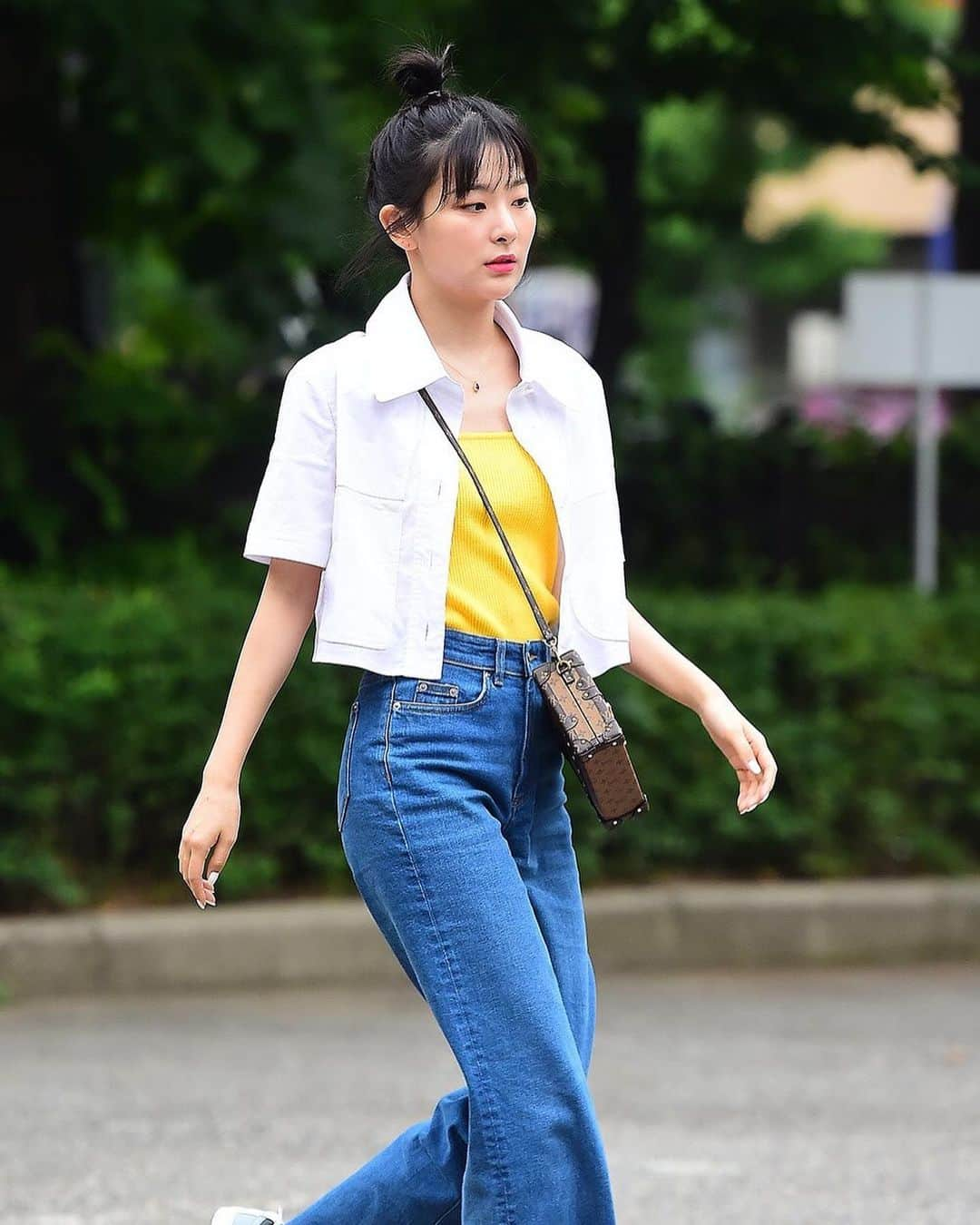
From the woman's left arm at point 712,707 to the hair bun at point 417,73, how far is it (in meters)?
0.78

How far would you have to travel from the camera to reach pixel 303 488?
2.97 m

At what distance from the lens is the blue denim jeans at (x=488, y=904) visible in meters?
2.82

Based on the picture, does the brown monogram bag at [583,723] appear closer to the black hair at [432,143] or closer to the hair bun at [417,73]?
the black hair at [432,143]

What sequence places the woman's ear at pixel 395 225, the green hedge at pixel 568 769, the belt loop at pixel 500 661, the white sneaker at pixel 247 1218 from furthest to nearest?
the green hedge at pixel 568 769 → the white sneaker at pixel 247 1218 → the woman's ear at pixel 395 225 → the belt loop at pixel 500 661

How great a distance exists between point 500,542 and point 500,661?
0.16 metres

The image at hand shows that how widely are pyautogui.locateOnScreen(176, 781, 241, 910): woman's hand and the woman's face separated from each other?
75 cm

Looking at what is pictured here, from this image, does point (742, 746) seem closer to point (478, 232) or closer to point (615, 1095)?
point (478, 232)

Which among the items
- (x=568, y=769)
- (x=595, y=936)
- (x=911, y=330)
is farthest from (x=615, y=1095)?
(x=911, y=330)

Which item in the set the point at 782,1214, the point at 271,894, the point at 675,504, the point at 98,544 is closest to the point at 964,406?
the point at 675,504

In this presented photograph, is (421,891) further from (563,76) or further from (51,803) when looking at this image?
(563,76)

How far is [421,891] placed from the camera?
287cm

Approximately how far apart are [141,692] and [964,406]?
6422 mm

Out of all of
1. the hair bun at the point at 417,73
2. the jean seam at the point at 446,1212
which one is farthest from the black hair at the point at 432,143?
the jean seam at the point at 446,1212

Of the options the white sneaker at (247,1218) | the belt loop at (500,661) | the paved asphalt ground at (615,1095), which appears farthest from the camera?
the paved asphalt ground at (615,1095)
